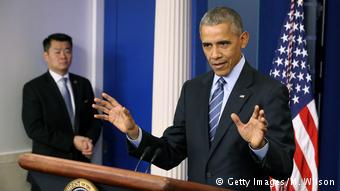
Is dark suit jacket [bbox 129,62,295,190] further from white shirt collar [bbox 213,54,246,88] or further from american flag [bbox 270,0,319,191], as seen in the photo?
american flag [bbox 270,0,319,191]

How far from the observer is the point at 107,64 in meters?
4.34

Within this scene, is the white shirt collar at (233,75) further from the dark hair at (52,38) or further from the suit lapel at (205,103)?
the dark hair at (52,38)

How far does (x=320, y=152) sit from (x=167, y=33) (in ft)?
5.13

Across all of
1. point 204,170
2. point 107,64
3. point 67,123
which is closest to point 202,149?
point 204,170

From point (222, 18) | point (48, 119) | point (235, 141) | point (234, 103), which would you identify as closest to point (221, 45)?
point (222, 18)

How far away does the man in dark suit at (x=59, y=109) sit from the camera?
3.60 meters

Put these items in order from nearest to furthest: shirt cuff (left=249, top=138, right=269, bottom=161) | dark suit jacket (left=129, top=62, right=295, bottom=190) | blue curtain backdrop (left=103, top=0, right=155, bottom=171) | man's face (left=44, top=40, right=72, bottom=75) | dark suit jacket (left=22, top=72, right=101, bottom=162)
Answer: shirt cuff (left=249, top=138, right=269, bottom=161) → dark suit jacket (left=129, top=62, right=295, bottom=190) → dark suit jacket (left=22, top=72, right=101, bottom=162) → man's face (left=44, top=40, right=72, bottom=75) → blue curtain backdrop (left=103, top=0, right=155, bottom=171)

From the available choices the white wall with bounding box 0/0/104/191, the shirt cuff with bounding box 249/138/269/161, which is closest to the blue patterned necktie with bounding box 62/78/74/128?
the white wall with bounding box 0/0/104/191

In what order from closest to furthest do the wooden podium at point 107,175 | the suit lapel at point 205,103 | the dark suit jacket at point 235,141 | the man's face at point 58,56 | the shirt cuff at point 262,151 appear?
the wooden podium at point 107,175 → the shirt cuff at point 262,151 → the dark suit jacket at point 235,141 → the suit lapel at point 205,103 → the man's face at point 58,56

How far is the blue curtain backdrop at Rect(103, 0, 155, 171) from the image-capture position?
4066 millimetres

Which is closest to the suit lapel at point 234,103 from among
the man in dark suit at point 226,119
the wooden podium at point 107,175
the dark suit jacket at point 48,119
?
the man in dark suit at point 226,119

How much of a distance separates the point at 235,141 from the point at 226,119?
3.4 inches

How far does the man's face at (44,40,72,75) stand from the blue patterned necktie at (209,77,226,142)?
209 centimetres

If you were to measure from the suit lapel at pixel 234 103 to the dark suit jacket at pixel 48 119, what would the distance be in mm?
2050
